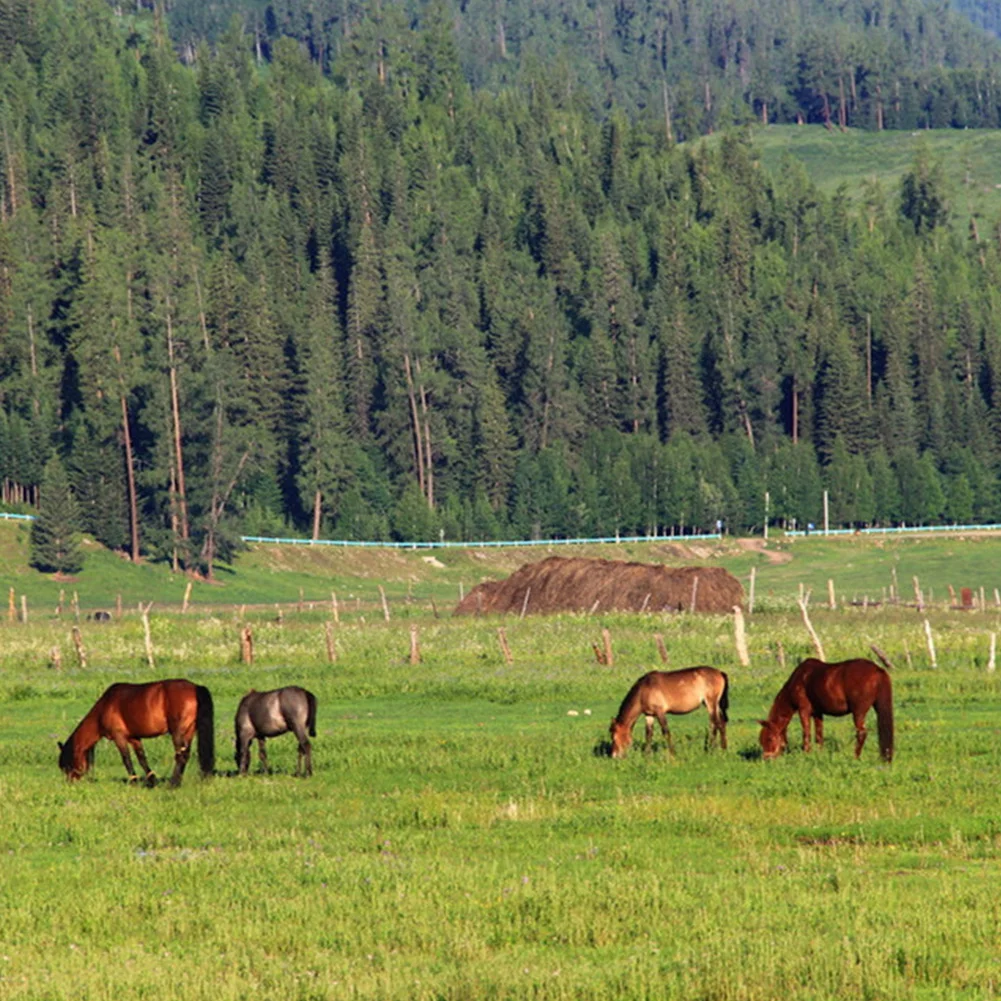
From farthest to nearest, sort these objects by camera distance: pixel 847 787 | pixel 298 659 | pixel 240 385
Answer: pixel 240 385 → pixel 298 659 → pixel 847 787

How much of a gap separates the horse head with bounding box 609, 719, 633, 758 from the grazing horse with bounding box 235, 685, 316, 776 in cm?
514

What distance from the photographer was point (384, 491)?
6412 inches

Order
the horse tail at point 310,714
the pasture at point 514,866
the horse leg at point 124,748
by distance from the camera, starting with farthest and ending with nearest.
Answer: the horse tail at point 310,714, the horse leg at point 124,748, the pasture at point 514,866

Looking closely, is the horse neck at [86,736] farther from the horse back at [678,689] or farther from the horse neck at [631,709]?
the horse back at [678,689]

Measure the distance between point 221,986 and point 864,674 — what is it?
15.5 metres

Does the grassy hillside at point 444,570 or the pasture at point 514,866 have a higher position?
the pasture at point 514,866

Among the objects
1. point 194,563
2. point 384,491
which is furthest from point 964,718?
point 384,491

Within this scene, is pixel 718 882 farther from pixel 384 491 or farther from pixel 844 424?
pixel 844 424

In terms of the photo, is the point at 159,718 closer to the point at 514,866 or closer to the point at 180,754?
the point at 180,754

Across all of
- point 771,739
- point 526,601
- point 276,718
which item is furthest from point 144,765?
point 526,601

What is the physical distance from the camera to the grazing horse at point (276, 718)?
29391mm

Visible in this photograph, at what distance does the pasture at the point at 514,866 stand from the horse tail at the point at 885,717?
0.55m

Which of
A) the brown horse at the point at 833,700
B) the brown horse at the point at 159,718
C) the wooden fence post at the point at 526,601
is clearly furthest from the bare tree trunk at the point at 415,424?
the brown horse at the point at 159,718

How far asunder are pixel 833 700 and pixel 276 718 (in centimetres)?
906
